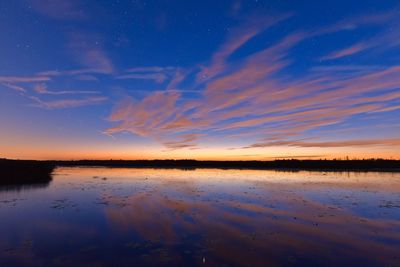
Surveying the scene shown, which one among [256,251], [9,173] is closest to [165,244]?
[256,251]

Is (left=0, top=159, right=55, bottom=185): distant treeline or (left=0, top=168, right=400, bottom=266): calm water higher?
(left=0, top=159, right=55, bottom=185): distant treeline

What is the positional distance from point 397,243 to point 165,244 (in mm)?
9200

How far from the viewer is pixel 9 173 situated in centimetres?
3966

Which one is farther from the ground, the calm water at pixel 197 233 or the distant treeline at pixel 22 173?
the distant treeline at pixel 22 173

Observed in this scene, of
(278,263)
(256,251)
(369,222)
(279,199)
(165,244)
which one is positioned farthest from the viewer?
(279,199)

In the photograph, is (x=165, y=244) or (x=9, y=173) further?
A: (x=9, y=173)

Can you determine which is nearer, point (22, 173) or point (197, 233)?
point (197, 233)

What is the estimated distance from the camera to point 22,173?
42625 millimetres

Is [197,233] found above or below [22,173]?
below

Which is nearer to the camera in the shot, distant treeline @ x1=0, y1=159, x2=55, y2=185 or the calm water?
the calm water

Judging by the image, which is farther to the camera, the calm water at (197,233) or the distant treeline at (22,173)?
the distant treeline at (22,173)

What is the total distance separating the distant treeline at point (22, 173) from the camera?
38281 mm

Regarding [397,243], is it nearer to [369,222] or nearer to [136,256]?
[369,222]

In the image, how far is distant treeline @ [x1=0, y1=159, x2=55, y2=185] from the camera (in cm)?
3828
